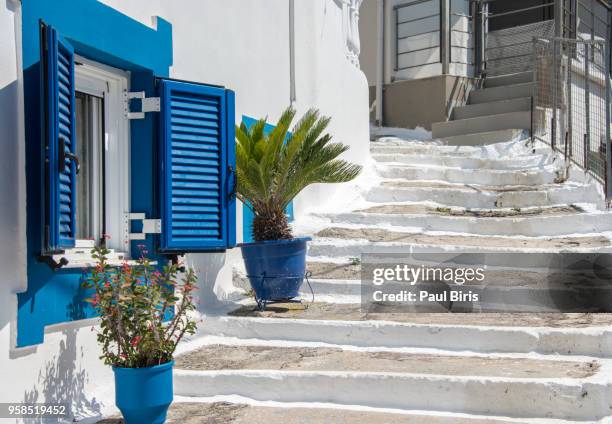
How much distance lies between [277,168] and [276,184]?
0.54 feet

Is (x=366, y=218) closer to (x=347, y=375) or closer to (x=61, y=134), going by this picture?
(x=347, y=375)

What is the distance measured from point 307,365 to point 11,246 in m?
2.52

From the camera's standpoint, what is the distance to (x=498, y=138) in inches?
488

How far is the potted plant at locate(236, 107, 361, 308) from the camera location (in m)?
6.98

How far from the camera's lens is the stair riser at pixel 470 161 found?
11.2 m

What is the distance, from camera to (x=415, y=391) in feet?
17.0

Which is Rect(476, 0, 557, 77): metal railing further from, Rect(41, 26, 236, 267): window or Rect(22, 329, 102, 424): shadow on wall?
Rect(22, 329, 102, 424): shadow on wall

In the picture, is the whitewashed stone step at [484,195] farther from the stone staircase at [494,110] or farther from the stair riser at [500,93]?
the stair riser at [500,93]

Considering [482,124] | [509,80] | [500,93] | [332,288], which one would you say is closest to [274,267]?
[332,288]

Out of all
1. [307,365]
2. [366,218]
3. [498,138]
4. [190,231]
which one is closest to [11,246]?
[190,231]

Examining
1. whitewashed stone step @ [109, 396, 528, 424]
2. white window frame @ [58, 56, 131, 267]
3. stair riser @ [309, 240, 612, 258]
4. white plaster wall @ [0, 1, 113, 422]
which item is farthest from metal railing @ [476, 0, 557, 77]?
white plaster wall @ [0, 1, 113, 422]

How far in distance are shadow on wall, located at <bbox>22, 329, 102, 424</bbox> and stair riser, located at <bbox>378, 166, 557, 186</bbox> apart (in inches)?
292

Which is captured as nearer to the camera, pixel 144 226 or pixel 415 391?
pixel 415 391

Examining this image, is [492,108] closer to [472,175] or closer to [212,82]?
[472,175]
